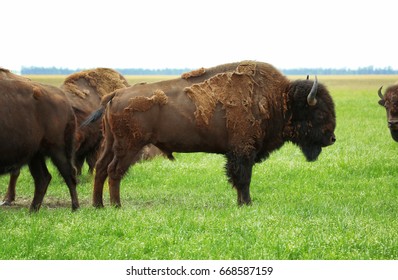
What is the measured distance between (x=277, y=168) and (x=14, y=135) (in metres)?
6.42

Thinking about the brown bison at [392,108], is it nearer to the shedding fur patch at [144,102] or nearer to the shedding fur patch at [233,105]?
the shedding fur patch at [233,105]

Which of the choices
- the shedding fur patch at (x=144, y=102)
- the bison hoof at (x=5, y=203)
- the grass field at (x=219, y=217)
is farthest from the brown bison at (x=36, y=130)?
the bison hoof at (x=5, y=203)

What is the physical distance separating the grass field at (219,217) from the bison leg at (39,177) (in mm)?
205

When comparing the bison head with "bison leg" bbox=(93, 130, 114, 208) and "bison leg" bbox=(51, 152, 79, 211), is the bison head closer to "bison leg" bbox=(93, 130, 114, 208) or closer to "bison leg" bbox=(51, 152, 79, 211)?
"bison leg" bbox=(93, 130, 114, 208)

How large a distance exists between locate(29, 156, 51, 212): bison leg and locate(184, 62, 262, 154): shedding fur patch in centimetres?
238

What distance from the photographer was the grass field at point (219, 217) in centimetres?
749

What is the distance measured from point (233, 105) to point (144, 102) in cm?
133

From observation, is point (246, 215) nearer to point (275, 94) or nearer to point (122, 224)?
point (122, 224)

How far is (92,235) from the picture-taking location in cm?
807

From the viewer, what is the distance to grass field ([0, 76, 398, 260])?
295 inches

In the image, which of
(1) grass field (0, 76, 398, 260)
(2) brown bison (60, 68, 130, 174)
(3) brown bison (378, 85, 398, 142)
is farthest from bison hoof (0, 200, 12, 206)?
(3) brown bison (378, 85, 398, 142)

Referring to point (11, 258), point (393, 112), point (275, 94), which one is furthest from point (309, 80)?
point (11, 258)

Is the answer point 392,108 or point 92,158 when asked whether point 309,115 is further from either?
point 92,158

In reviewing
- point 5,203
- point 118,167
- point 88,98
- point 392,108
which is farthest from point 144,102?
point 392,108
